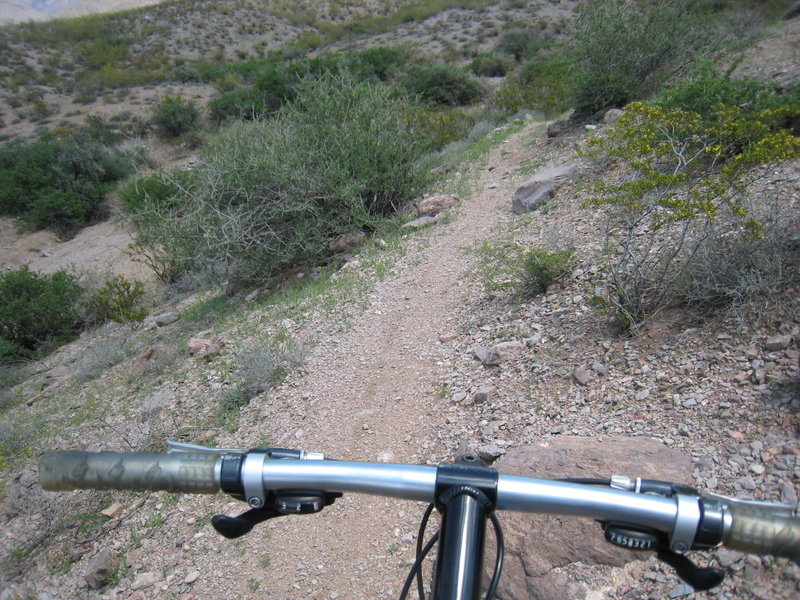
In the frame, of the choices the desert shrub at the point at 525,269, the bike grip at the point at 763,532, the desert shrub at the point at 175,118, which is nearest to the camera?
the bike grip at the point at 763,532

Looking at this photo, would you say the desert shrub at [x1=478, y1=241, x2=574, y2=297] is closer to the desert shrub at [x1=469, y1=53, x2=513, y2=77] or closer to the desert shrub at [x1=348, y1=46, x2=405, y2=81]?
the desert shrub at [x1=469, y1=53, x2=513, y2=77]

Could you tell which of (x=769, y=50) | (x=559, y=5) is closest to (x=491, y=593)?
(x=769, y=50)

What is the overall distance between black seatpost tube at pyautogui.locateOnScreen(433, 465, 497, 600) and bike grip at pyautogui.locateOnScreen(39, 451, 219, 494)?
0.51 m

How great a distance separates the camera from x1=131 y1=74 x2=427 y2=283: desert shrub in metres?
6.79

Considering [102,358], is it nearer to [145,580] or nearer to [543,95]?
[145,580]

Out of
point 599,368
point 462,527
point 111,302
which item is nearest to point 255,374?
point 599,368

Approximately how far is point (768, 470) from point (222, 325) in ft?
18.6

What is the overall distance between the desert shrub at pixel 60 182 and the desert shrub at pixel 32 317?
563cm

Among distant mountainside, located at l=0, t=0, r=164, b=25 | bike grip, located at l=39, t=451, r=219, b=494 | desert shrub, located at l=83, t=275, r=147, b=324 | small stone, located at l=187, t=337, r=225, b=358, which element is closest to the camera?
bike grip, located at l=39, t=451, r=219, b=494

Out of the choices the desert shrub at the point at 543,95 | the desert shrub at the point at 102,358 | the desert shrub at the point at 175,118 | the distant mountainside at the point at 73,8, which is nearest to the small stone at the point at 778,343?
the desert shrub at the point at 102,358

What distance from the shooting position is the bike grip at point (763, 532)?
2.76 feet

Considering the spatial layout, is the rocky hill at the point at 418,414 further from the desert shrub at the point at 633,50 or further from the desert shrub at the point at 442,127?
the desert shrub at the point at 442,127

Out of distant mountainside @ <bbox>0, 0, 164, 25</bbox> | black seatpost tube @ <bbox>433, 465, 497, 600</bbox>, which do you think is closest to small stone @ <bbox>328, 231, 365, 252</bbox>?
black seatpost tube @ <bbox>433, 465, 497, 600</bbox>

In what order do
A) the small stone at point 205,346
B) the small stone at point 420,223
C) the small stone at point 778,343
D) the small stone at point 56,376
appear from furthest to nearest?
the small stone at point 420,223 → the small stone at point 56,376 → the small stone at point 205,346 → the small stone at point 778,343
